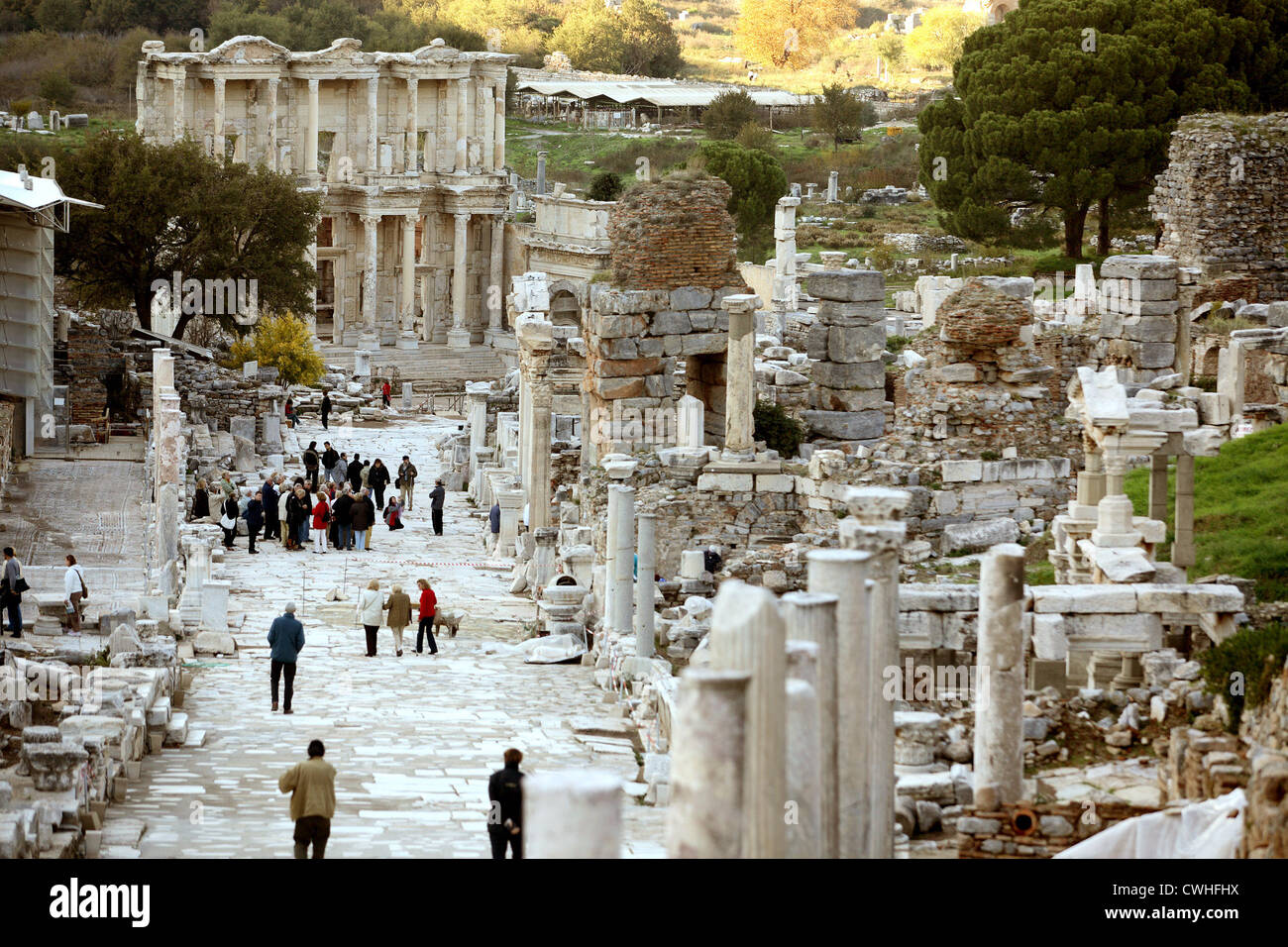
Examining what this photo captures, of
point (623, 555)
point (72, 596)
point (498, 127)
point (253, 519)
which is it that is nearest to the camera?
point (623, 555)

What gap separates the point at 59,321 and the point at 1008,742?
3110 cm

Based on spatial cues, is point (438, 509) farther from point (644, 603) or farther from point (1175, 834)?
point (1175, 834)

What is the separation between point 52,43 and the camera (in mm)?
82062

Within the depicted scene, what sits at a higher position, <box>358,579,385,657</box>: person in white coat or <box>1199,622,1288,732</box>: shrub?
<box>1199,622,1288,732</box>: shrub

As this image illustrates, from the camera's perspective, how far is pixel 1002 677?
40.5 feet

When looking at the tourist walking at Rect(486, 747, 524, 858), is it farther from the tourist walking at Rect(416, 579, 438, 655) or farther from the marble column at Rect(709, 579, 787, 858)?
the tourist walking at Rect(416, 579, 438, 655)

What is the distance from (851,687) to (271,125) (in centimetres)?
5314

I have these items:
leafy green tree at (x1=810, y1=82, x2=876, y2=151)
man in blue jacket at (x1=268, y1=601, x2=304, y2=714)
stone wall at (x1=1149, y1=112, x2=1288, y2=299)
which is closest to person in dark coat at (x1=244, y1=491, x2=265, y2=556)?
man in blue jacket at (x1=268, y1=601, x2=304, y2=714)

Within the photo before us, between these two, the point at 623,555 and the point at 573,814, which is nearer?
the point at 573,814

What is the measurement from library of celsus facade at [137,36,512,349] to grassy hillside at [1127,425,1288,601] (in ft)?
132

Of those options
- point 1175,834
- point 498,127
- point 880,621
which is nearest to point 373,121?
point 498,127

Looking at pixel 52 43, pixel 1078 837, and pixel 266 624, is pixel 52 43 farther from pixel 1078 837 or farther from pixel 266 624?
pixel 1078 837

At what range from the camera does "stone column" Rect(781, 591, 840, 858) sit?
9.56 m

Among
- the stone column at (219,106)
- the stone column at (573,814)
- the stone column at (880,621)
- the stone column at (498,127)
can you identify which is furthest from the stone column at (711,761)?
the stone column at (498,127)
